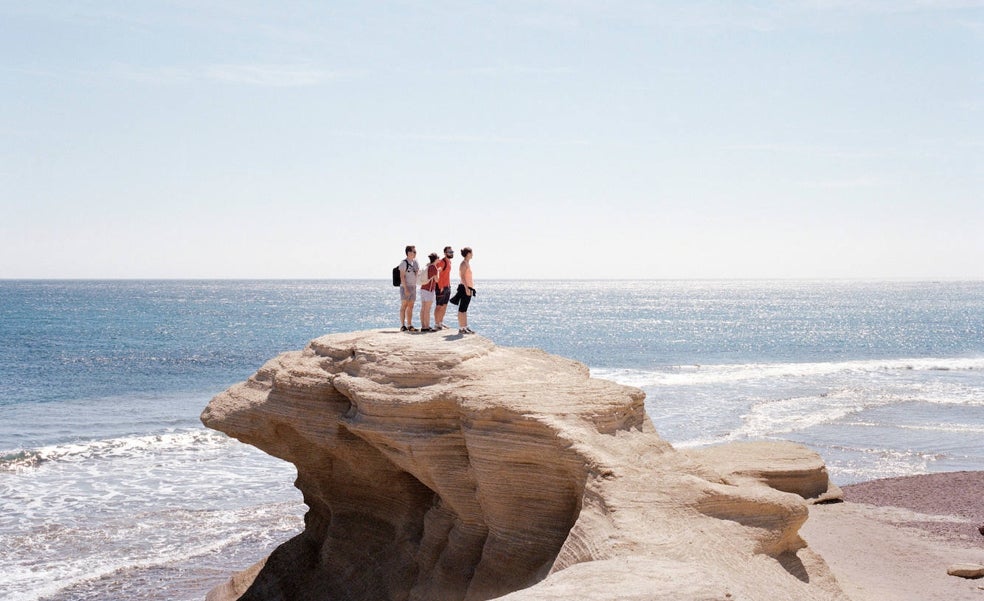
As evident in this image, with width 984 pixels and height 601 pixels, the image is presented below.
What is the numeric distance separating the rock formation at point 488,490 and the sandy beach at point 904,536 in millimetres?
3279

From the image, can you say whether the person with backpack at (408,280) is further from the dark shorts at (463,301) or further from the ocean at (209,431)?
the ocean at (209,431)

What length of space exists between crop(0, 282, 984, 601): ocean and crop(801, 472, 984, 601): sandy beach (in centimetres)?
269

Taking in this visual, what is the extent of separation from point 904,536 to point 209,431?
20.1 meters

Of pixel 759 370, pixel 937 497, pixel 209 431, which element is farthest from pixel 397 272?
pixel 759 370

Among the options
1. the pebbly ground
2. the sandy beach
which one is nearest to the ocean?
the pebbly ground

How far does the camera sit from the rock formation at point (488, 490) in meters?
9.22

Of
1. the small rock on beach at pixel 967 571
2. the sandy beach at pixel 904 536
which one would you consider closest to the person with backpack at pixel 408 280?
the sandy beach at pixel 904 536

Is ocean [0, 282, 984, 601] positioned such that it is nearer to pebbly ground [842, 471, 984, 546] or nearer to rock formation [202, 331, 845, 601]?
pebbly ground [842, 471, 984, 546]

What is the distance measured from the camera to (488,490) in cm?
1088

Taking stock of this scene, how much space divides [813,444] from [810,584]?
18.3m

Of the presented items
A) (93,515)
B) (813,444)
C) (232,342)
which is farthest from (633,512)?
(232,342)

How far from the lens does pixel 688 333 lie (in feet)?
270

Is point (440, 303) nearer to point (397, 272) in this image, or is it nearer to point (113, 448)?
point (397, 272)

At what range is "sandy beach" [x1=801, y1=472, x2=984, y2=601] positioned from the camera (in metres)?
13.8
